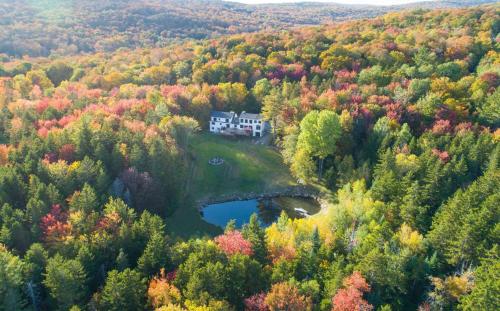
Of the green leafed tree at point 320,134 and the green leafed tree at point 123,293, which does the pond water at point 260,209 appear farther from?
the green leafed tree at point 123,293

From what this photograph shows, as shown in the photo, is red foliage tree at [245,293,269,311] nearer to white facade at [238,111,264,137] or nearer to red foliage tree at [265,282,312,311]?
red foliage tree at [265,282,312,311]

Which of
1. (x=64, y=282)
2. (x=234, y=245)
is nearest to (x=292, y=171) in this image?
(x=234, y=245)

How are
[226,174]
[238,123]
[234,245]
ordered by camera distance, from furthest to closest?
[238,123], [226,174], [234,245]

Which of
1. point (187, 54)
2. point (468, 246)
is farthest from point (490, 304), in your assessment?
point (187, 54)

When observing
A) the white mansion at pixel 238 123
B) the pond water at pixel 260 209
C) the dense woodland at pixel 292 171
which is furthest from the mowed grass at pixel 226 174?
the white mansion at pixel 238 123

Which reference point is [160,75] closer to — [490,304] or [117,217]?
[117,217]

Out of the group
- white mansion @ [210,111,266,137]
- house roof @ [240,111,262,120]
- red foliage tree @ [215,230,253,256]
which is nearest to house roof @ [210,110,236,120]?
white mansion @ [210,111,266,137]

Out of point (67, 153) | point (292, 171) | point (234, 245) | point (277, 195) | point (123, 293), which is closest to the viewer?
point (123, 293)

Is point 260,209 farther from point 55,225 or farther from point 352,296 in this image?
point 55,225
